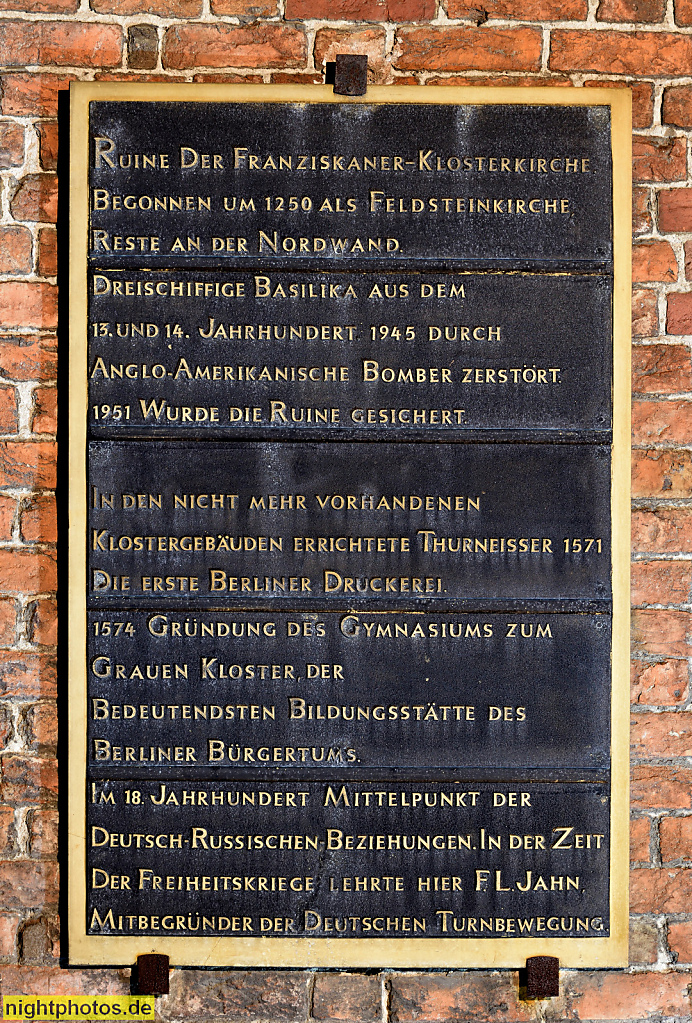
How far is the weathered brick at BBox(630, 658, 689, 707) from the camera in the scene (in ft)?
6.63

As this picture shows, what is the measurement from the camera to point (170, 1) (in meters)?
2.01

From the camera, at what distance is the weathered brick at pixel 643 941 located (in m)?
2.01

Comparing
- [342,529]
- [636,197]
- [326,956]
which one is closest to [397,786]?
[326,956]

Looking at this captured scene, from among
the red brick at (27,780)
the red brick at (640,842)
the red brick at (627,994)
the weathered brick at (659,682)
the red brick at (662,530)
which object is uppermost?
the red brick at (662,530)

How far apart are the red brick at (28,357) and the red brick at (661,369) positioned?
1490 millimetres

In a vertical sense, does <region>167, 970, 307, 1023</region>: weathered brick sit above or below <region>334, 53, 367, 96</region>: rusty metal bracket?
below

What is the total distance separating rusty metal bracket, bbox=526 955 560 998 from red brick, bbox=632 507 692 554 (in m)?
1.04

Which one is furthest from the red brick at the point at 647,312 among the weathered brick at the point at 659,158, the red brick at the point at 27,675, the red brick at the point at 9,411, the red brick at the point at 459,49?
the red brick at the point at 27,675

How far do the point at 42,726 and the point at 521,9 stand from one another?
2195 millimetres

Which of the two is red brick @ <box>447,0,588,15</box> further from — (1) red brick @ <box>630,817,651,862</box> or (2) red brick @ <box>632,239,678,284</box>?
(1) red brick @ <box>630,817,651,862</box>

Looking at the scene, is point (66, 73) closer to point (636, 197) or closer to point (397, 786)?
point (636, 197)

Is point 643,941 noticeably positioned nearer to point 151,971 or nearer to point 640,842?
point 640,842

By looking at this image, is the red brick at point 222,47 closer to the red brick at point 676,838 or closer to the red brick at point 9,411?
the red brick at point 9,411

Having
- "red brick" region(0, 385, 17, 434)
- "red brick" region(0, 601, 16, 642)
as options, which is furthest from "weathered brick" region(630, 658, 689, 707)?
"red brick" region(0, 385, 17, 434)
